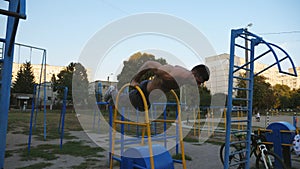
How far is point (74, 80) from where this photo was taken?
22.3 metres

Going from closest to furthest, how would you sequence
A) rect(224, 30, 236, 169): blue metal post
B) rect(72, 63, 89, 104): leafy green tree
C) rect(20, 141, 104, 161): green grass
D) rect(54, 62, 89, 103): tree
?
rect(224, 30, 236, 169): blue metal post → rect(20, 141, 104, 161): green grass → rect(72, 63, 89, 104): leafy green tree → rect(54, 62, 89, 103): tree

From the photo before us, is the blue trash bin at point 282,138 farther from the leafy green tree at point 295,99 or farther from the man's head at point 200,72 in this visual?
the leafy green tree at point 295,99

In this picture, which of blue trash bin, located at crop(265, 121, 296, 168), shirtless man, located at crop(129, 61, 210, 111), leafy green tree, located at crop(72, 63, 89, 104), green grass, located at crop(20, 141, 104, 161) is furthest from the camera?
leafy green tree, located at crop(72, 63, 89, 104)

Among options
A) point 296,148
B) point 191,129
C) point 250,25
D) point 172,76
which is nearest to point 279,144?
point 296,148

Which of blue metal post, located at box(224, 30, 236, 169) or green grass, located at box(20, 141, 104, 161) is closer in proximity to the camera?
blue metal post, located at box(224, 30, 236, 169)

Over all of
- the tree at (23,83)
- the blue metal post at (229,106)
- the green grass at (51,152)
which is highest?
the tree at (23,83)

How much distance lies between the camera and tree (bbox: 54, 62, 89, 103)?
2237 cm

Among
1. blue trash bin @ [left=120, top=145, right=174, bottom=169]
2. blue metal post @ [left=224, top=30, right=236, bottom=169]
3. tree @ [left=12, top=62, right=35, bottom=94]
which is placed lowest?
blue trash bin @ [left=120, top=145, right=174, bottom=169]

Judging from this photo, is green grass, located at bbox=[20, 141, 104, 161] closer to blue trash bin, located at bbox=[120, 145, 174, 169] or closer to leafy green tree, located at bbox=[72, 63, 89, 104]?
blue trash bin, located at bbox=[120, 145, 174, 169]

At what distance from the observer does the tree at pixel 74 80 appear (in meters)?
22.4

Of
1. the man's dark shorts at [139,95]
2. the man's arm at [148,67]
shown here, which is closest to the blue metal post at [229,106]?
the man's dark shorts at [139,95]

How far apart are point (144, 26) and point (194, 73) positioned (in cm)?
292

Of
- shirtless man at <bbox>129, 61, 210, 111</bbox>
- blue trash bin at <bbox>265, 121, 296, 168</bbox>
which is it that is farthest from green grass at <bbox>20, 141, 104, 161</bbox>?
blue trash bin at <bbox>265, 121, 296, 168</bbox>

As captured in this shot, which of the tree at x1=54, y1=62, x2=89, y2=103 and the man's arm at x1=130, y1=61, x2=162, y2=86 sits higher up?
the tree at x1=54, y1=62, x2=89, y2=103
